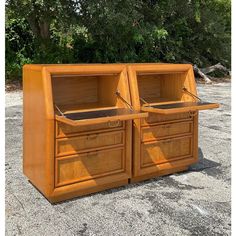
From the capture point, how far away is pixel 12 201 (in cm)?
315

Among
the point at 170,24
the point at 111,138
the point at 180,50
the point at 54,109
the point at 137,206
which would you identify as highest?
the point at 170,24

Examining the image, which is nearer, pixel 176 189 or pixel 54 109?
pixel 54 109

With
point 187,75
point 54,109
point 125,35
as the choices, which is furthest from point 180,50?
point 54,109

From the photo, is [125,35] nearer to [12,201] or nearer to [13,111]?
[13,111]

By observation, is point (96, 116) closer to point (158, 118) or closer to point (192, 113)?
point (158, 118)

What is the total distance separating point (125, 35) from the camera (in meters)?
12.7

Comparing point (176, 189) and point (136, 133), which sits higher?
point (136, 133)

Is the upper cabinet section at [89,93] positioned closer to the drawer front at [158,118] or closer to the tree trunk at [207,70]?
the drawer front at [158,118]

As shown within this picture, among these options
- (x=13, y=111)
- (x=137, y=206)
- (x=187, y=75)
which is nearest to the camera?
(x=137, y=206)

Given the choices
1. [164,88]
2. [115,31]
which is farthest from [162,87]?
[115,31]

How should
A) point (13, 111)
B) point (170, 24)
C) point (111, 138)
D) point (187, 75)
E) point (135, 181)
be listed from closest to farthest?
point (111, 138) → point (135, 181) → point (187, 75) → point (13, 111) → point (170, 24)

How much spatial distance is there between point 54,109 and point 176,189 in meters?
1.45

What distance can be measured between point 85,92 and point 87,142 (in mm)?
675

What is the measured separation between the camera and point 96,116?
2969 mm
